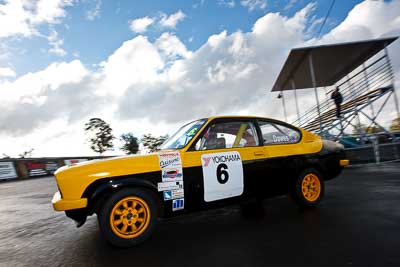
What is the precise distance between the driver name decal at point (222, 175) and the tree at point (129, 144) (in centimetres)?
4908

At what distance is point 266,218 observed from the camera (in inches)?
142

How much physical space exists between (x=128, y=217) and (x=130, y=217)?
0.02 metres

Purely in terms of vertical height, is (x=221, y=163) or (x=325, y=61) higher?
(x=325, y=61)

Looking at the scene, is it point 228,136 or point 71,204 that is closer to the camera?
point 71,204

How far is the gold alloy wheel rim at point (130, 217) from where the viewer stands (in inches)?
109

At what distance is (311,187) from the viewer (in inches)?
159

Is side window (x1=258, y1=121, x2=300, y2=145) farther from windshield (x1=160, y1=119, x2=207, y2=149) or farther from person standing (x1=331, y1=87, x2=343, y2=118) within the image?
person standing (x1=331, y1=87, x2=343, y2=118)

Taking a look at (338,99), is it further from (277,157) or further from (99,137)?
(99,137)

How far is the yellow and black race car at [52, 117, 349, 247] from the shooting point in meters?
2.74

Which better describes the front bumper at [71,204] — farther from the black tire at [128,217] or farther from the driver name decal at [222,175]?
the driver name decal at [222,175]

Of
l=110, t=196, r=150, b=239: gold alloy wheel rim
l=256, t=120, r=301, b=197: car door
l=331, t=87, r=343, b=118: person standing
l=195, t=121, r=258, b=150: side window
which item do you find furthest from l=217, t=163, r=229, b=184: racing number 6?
l=331, t=87, r=343, b=118: person standing

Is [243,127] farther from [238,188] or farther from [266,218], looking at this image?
[266,218]

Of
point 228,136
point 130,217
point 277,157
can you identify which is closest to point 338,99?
point 277,157

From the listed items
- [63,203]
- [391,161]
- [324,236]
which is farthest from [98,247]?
[391,161]
